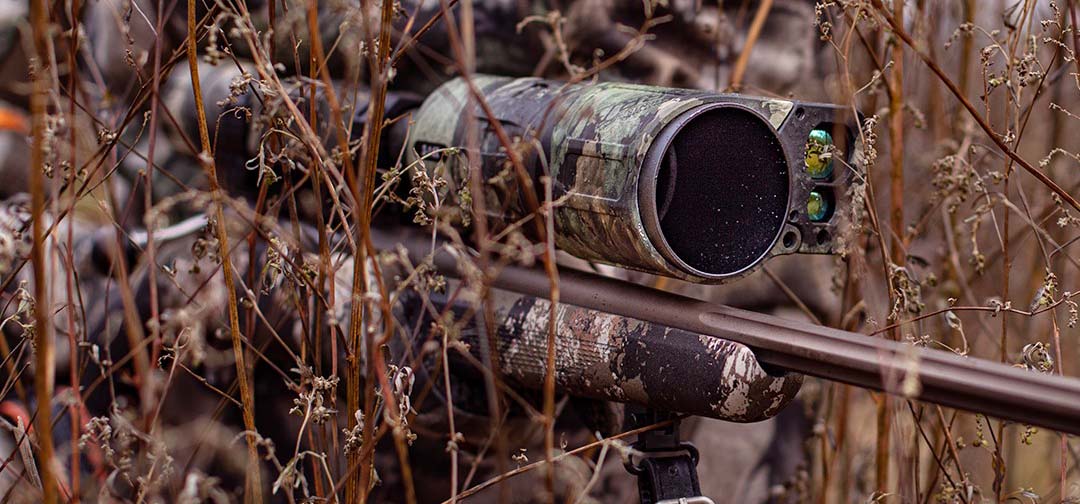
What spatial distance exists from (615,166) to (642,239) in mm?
77

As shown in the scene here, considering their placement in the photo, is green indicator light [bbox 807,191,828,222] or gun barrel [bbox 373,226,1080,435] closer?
gun barrel [bbox 373,226,1080,435]

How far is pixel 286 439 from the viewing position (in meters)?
1.76

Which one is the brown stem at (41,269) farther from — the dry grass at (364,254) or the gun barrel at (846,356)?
the gun barrel at (846,356)

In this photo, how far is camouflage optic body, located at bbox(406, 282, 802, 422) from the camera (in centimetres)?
110

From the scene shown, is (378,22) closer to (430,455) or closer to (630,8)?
(430,455)

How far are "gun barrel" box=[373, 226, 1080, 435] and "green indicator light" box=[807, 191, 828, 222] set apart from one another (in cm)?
14

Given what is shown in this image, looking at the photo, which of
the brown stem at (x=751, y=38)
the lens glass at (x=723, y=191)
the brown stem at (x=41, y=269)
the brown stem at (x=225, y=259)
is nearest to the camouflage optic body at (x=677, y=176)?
the lens glass at (x=723, y=191)

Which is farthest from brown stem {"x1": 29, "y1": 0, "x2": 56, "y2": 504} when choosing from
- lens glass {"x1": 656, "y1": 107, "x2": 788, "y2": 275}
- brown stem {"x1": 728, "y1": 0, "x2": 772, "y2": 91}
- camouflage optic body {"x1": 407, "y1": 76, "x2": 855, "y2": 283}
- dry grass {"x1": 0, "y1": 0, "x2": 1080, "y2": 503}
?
brown stem {"x1": 728, "y1": 0, "x2": 772, "y2": 91}

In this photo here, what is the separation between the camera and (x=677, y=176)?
1076mm

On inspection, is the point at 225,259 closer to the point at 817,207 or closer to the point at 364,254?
the point at 364,254

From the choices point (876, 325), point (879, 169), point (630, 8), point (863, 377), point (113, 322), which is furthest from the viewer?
point (879, 169)

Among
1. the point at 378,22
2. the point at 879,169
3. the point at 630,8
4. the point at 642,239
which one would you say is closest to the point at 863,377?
the point at 642,239

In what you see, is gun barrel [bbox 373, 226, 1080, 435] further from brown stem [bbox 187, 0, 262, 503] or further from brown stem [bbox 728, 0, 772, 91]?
brown stem [bbox 728, 0, 772, 91]

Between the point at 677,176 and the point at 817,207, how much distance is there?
7.5 inches
